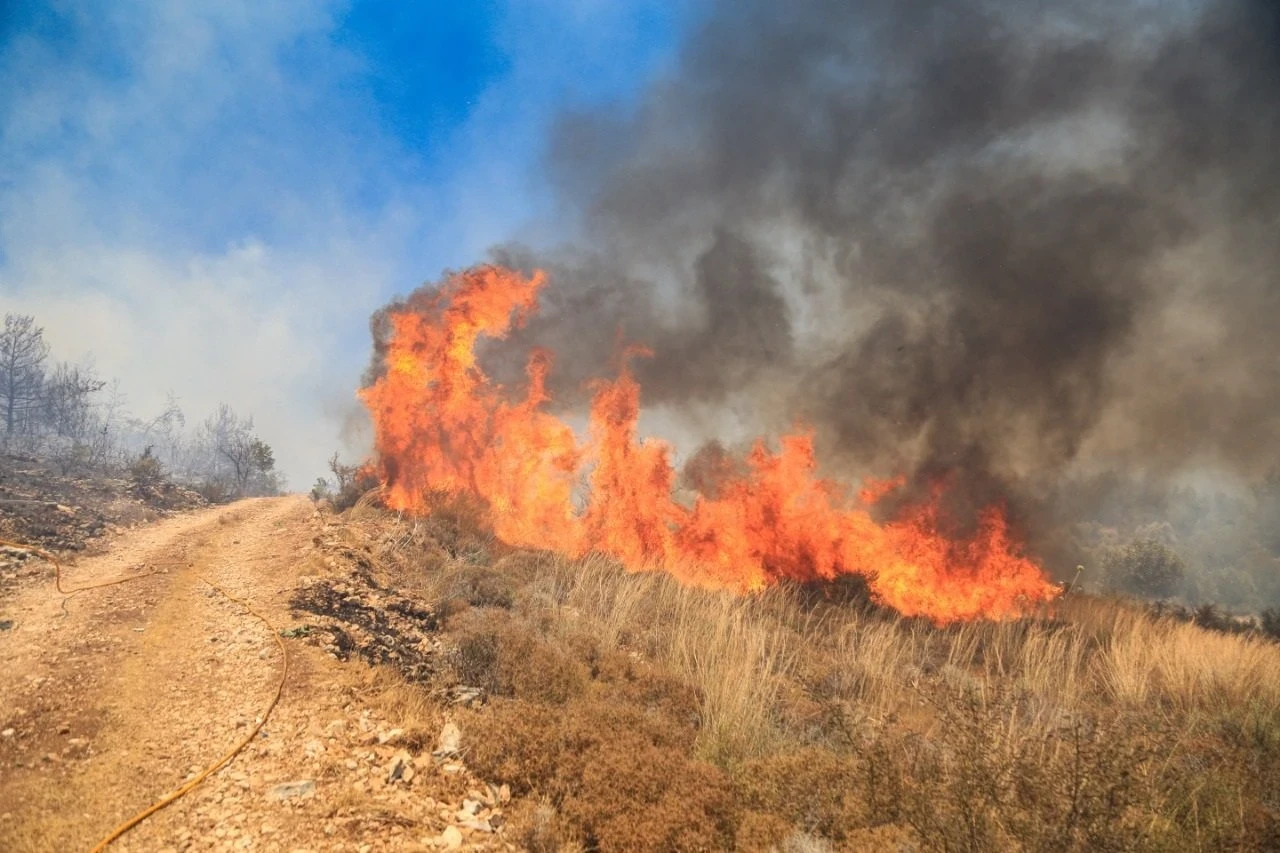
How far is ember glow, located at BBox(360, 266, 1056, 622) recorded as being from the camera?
15.2 m

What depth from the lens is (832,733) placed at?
22.2ft

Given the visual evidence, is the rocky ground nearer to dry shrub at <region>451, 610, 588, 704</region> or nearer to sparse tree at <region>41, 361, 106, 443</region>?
dry shrub at <region>451, 610, 588, 704</region>

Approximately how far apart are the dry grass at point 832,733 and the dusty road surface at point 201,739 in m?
0.97

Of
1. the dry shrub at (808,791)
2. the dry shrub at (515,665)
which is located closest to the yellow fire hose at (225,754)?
the dry shrub at (515,665)

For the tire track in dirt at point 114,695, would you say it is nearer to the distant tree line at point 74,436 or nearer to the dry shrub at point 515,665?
the dry shrub at point 515,665

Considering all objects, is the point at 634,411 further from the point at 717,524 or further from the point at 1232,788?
the point at 1232,788

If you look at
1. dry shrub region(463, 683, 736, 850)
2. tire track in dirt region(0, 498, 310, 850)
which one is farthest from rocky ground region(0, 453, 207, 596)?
dry shrub region(463, 683, 736, 850)

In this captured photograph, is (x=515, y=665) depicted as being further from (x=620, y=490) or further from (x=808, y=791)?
(x=620, y=490)

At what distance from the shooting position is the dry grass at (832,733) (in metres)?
4.21

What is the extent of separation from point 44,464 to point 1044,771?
42.9 meters

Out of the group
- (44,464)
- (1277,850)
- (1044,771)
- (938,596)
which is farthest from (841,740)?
(44,464)

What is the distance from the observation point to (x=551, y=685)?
7.50 meters

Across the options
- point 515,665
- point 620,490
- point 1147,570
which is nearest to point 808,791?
point 515,665

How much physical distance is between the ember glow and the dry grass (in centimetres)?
250
